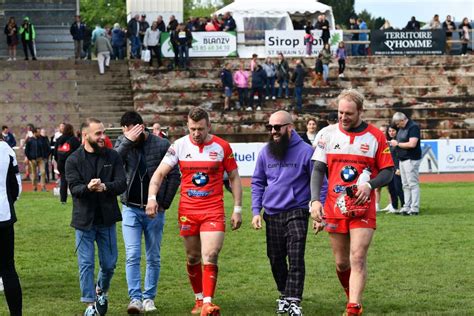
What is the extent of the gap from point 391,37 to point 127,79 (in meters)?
11.7

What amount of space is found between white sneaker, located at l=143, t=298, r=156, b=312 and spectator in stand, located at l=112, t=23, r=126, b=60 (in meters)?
36.2

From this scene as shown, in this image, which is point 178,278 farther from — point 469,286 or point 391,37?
point 391,37

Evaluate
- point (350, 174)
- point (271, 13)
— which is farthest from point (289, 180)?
point (271, 13)

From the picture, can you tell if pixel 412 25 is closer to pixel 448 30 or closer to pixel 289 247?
pixel 448 30

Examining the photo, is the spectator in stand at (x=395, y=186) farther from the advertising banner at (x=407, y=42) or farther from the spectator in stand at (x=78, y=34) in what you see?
the advertising banner at (x=407, y=42)

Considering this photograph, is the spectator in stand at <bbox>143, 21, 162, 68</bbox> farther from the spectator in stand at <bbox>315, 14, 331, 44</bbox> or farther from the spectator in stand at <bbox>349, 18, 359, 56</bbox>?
the spectator in stand at <bbox>349, 18, 359, 56</bbox>

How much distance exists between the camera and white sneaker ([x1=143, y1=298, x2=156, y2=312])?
11.5 metres

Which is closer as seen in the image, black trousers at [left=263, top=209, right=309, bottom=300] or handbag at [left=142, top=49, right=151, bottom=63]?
black trousers at [left=263, top=209, right=309, bottom=300]

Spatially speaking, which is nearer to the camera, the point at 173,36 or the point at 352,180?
the point at 352,180

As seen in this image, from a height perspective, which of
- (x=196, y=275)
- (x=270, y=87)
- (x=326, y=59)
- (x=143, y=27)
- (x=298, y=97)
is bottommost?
(x=196, y=275)

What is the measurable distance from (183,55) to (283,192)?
118ft

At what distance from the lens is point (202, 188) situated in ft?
35.9

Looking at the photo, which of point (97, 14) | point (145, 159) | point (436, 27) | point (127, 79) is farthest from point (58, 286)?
point (97, 14)

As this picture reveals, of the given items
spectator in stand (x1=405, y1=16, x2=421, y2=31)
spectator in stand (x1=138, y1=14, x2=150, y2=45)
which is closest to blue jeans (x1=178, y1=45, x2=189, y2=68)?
spectator in stand (x1=138, y1=14, x2=150, y2=45)
